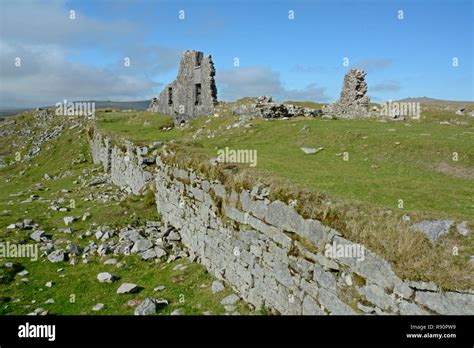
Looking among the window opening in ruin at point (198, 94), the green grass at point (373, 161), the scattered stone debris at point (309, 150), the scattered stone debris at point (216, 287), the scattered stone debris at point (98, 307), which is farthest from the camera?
the window opening in ruin at point (198, 94)

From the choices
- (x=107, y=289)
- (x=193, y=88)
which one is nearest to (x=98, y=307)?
(x=107, y=289)

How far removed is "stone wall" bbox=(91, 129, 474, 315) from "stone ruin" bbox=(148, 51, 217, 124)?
1678 centimetres

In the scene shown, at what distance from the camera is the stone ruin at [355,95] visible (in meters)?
30.6

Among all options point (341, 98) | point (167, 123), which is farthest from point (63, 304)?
point (341, 98)

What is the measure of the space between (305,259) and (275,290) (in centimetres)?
171

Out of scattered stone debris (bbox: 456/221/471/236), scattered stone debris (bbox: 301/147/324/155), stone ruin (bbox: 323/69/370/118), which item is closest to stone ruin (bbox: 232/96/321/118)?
stone ruin (bbox: 323/69/370/118)

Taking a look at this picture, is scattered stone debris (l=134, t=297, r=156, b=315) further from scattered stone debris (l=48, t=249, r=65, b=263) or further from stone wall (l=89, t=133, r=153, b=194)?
stone wall (l=89, t=133, r=153, b=194)

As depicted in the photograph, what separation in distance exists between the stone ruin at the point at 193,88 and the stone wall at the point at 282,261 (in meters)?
16.8

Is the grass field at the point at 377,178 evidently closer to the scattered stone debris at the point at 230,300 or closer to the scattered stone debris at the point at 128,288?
the scattered stone debris at the point at 230,300

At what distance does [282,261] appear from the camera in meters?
9.81

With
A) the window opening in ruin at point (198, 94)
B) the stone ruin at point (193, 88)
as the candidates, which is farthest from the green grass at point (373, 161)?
the window opening in ruin at point (198, 94)

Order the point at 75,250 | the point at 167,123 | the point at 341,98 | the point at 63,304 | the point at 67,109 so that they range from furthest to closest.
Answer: the point at 67,109 < the point at 167,123 < the point at 341,98 < the point at 75,250 < the point at 63,304
